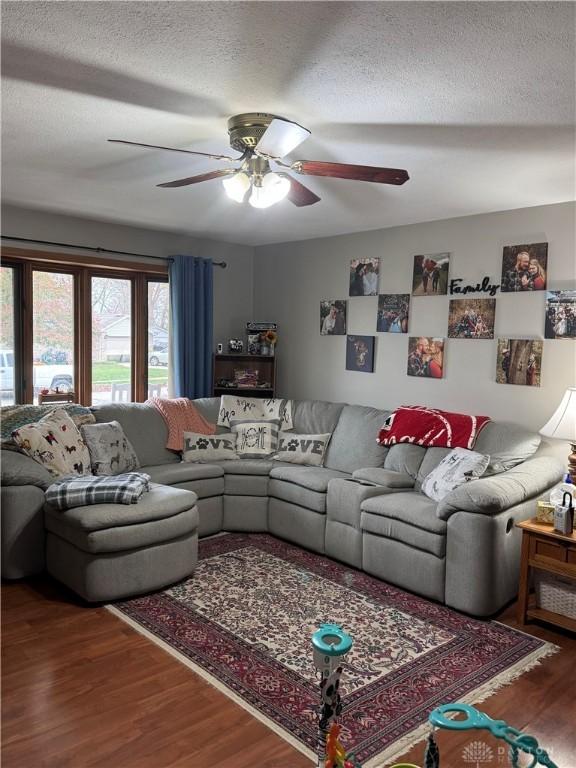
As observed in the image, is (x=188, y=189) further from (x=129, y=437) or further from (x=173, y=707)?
(x=173, y=707)

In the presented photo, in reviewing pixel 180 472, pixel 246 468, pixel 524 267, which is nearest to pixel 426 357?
pixel 524 267

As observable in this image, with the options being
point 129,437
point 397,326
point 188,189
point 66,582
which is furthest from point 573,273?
point 66,582

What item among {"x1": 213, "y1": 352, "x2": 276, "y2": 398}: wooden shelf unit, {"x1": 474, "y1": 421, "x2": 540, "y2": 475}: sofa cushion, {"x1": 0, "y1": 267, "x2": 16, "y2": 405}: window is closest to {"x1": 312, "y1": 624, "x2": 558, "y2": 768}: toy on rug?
{"x1": 474, "y1": 421, "x2": 540, "y2": 475}: sofa cushion

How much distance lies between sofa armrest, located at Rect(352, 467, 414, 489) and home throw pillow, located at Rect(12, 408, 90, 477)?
188cm

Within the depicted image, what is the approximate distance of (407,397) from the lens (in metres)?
5.04

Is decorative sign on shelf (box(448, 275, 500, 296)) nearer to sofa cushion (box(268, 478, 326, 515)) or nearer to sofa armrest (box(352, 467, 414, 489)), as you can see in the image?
sofa armrest (box(352, 467, 414, 489))

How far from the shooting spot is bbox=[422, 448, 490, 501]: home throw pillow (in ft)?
12.3

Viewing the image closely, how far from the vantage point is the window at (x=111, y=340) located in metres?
5.35

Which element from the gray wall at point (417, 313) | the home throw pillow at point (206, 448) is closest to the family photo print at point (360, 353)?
the gray wall at point (417, 313)

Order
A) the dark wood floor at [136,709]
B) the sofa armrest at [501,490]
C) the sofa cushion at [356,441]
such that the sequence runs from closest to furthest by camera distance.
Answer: the dark wood floor at [136,709]
the sofa armrest at [501,490]
the sofa cushion at [356,441]

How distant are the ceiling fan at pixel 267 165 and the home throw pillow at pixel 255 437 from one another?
2.53 metres

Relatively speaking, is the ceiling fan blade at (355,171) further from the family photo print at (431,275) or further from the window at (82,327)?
the window at (82,327)

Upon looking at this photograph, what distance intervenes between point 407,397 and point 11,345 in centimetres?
319

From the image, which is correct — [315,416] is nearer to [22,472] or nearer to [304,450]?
[304,450]
